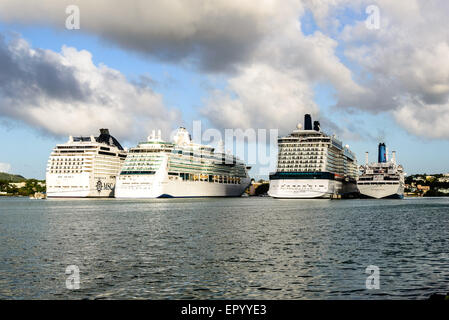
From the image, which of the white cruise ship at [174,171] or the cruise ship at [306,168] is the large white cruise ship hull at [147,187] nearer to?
the white cruise ship at [174,171]

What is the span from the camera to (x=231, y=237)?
1620 inches

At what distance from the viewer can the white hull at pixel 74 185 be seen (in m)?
166

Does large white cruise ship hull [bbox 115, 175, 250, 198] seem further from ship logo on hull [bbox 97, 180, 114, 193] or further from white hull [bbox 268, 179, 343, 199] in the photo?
white hull [bbox 268, 179, 343, 199]

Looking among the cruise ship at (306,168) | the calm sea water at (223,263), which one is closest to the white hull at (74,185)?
the cruise ship at (306,168)

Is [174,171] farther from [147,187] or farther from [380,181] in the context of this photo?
[380,181]

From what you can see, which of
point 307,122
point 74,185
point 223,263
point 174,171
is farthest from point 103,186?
point 223,263

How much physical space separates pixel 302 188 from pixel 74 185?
269 feet

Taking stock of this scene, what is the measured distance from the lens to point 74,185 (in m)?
166

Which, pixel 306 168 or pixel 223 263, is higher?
pixel 306 168

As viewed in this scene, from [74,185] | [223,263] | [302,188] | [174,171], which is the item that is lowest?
[223,263]

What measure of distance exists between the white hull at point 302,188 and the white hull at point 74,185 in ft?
224

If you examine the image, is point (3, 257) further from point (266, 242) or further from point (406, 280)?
point (406, 280)
